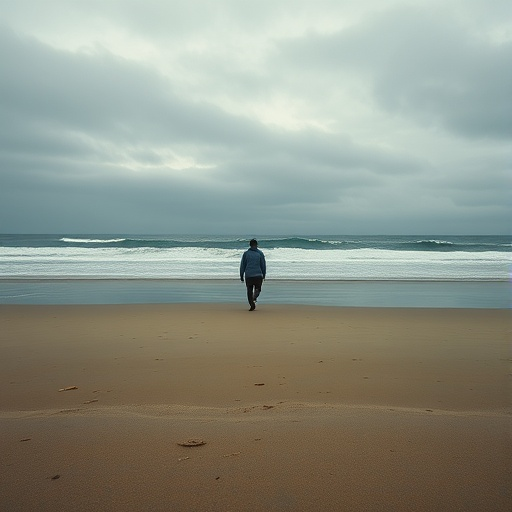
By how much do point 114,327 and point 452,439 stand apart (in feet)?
21.7

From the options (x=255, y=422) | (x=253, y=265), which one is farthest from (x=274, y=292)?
(x=255, y=422)

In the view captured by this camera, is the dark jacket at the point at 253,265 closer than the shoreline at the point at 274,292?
Yes

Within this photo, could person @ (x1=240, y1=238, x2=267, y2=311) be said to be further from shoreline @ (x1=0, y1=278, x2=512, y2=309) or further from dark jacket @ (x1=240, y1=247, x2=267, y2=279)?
shoreline @ (x1=0, y1=278, x2=512, y2=309)

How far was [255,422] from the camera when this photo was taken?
3.57 metres

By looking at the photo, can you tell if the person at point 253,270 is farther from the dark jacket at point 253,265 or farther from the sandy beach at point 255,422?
the sandy beach at point 255,422

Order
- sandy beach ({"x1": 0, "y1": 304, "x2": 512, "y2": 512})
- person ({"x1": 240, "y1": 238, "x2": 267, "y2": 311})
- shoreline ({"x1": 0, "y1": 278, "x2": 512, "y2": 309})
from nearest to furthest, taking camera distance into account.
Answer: sandy beach ({"x1": 0, "y1": 304, "x2": 512, "y2": 512}) → person ({"x1": 240, "y1": 238, "x2": 267, "y2": 311}) → shoreline ({"x1": 0, "y1": 278, "x2": 512, "y2": 309})

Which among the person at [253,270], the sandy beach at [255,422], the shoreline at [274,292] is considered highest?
the person at [253,270]

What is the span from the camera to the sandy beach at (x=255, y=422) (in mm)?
2547

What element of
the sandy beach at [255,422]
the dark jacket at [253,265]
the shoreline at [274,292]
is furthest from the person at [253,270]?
the sandy beach at [255,422]

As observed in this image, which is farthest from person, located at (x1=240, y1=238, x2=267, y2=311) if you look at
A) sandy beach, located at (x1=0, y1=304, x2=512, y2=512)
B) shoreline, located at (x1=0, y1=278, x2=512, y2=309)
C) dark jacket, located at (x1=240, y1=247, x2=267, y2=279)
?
sandy beach, located at (x1=0, y1=304, x2=512, y2=512)

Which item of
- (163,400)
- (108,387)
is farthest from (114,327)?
(163,400)

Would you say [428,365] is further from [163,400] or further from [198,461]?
[198,461]

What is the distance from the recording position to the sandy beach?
2547mm

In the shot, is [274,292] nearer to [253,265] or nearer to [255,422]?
[253,265]
